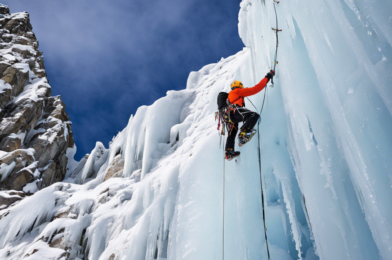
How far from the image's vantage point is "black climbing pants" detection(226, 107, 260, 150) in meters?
3.60

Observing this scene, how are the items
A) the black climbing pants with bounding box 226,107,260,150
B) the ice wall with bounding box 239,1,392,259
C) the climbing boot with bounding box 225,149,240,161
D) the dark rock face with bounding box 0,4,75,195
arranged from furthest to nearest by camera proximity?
the dark rock face with bounding box 0,4,75,195 < the climbing boot with bounding box 225,149,240,161 < the black climbing pants with bounding box 226,107,260,150 < the ice wall with bounding box 239,1,392,259

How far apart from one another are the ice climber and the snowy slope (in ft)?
0.82

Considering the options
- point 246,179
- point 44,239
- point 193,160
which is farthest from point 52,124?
point 246,179

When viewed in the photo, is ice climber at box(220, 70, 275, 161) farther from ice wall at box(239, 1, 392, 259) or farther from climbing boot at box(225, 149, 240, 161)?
ice wall at box(239, 1, 392, 259)

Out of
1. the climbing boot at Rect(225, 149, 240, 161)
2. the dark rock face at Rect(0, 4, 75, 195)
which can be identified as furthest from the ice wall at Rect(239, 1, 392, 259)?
the dark rock face at Rect(0, 4, 75, 195)

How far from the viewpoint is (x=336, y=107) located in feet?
6.78

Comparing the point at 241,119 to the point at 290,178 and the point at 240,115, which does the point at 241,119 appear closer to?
the point at 240,115

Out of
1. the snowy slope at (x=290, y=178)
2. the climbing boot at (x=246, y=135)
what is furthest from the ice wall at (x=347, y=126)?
the climbing boot at (x=246, y=135)

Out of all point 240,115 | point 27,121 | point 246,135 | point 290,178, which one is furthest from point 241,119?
point 27,121

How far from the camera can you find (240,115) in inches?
150

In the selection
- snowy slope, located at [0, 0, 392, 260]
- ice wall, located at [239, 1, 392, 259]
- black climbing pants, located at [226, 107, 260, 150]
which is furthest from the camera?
black climbing pants, located at [226, 107, 260, 150]

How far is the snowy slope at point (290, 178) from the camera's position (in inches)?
71.2

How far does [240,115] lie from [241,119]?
0.07 metres

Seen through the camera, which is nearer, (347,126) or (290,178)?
(347,126)
